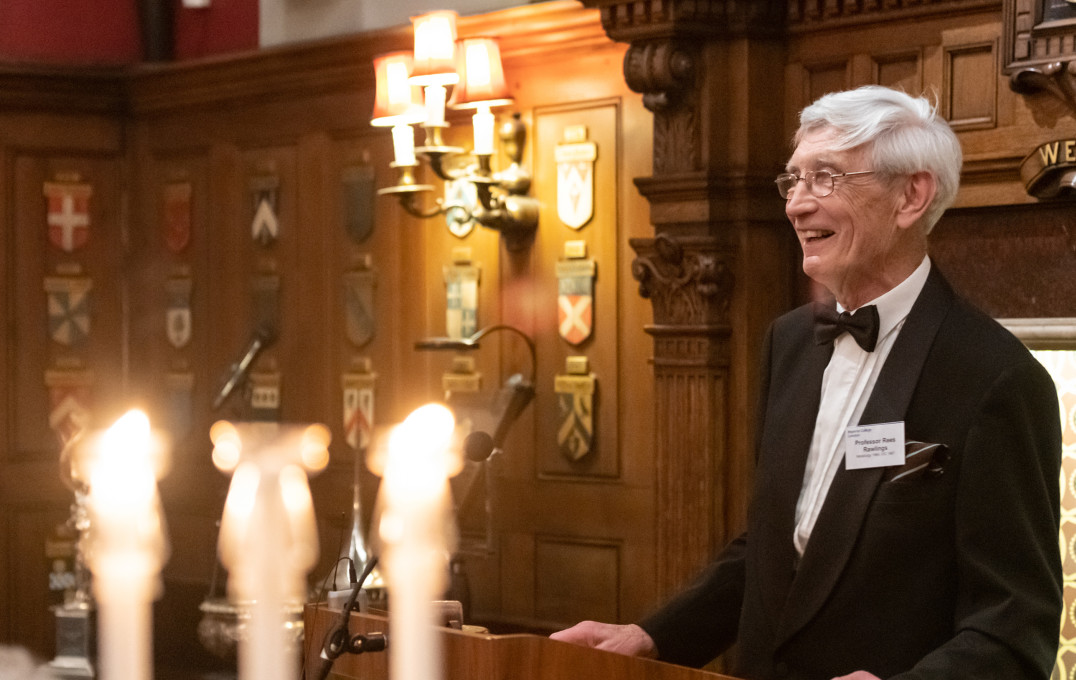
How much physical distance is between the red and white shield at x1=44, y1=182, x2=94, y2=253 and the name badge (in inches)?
235

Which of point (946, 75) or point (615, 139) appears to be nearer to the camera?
point (946, 75)

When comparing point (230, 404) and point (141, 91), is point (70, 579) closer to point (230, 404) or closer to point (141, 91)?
point (230, 404)

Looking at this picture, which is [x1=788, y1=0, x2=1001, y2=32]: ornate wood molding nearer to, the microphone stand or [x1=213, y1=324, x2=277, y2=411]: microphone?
[x1=213, y1=324, x2=277, y2=411]: microphone

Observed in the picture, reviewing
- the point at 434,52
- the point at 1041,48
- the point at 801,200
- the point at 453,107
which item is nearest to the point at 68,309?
the point at 453,107

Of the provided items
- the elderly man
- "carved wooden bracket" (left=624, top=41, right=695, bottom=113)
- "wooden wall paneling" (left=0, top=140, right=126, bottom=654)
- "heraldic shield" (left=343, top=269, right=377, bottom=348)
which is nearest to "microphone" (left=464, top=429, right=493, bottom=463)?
the elderly man

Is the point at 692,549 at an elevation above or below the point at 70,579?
above

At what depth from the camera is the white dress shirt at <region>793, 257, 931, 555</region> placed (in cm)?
236

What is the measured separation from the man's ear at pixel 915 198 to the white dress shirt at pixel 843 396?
0.27 feet

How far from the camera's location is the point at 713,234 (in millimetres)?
5004

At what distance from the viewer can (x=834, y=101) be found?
91.8 inches

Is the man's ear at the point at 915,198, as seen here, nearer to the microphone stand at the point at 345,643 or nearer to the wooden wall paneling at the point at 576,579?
the microphone stand at the point at 345,643

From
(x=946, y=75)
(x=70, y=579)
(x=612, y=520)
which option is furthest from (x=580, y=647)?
(x=70, y=579)

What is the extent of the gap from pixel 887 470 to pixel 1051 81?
229 cm

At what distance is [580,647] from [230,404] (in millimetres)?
5380
